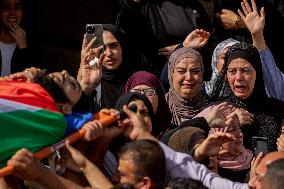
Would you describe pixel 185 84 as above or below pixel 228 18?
below

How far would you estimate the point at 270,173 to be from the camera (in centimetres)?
442

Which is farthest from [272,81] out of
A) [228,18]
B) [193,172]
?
[193,172]

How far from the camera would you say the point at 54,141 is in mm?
4598

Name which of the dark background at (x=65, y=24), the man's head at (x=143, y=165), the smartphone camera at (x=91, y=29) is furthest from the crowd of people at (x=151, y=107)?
the dark background at (x=65, y=24)

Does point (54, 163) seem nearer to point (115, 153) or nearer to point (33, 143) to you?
point (33, 143)

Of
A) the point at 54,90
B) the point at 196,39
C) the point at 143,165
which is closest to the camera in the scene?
the point at 143,165

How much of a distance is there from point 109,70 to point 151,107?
91 centimetres

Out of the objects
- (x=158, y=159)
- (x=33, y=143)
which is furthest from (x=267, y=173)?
(x=33, y=143)

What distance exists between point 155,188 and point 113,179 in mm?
379

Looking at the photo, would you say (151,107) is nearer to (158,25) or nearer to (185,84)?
(185,84)

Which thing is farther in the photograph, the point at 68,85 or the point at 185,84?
the point at 185,84

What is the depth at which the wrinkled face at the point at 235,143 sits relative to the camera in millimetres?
5395

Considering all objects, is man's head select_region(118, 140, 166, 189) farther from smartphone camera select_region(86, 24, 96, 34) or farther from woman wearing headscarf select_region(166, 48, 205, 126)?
smartphone camera select_region(86, 24, 96, 34)

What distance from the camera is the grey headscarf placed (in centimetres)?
660
